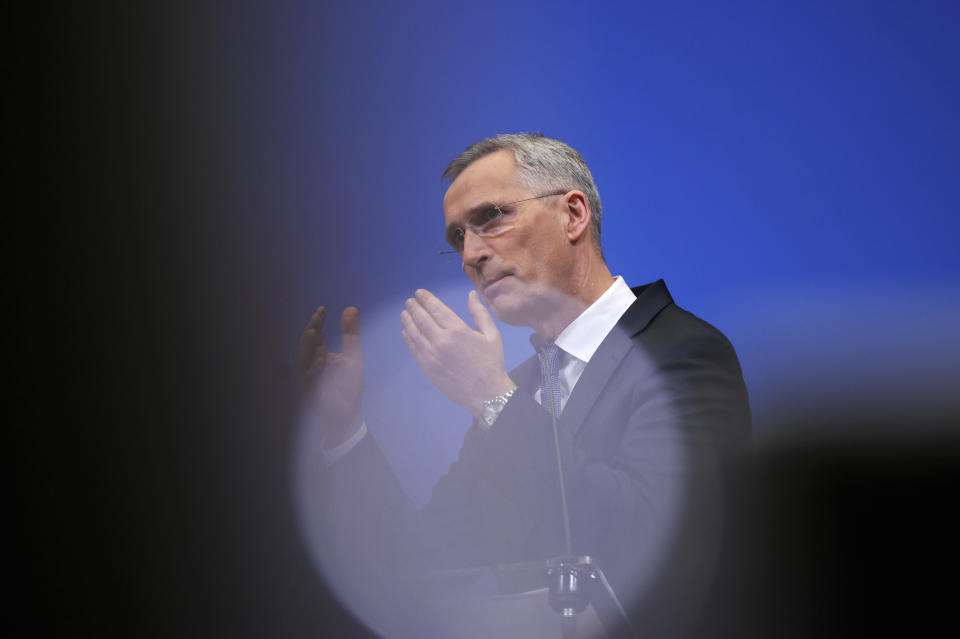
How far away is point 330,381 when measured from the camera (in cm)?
115

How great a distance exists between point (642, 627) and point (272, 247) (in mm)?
855

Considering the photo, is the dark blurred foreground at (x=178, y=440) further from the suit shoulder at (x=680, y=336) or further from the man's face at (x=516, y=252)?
the man's face at (x=516, y=252)

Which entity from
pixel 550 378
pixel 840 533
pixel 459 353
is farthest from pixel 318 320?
pixel 840 533

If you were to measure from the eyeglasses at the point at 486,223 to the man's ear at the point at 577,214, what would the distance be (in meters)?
A: 0.02

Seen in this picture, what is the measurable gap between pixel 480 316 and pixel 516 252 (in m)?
0.14

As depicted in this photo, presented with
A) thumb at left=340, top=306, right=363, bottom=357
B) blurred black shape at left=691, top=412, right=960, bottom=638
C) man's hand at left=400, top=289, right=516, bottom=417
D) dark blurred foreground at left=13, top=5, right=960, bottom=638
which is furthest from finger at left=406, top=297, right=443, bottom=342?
blurred black shape at left=691, top=412, right=960, bottom=638

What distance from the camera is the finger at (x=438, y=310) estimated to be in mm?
1084

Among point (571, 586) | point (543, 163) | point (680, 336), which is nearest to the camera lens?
point (571, 586)

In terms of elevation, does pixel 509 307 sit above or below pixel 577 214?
below

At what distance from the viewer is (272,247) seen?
3.87 feet

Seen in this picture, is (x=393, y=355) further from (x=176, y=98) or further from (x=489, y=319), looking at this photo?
(x=176, y=98)

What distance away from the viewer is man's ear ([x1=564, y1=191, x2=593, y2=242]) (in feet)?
3.92

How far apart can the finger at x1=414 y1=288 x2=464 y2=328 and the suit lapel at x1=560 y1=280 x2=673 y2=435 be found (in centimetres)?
22

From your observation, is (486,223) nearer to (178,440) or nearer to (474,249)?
(474,249)
